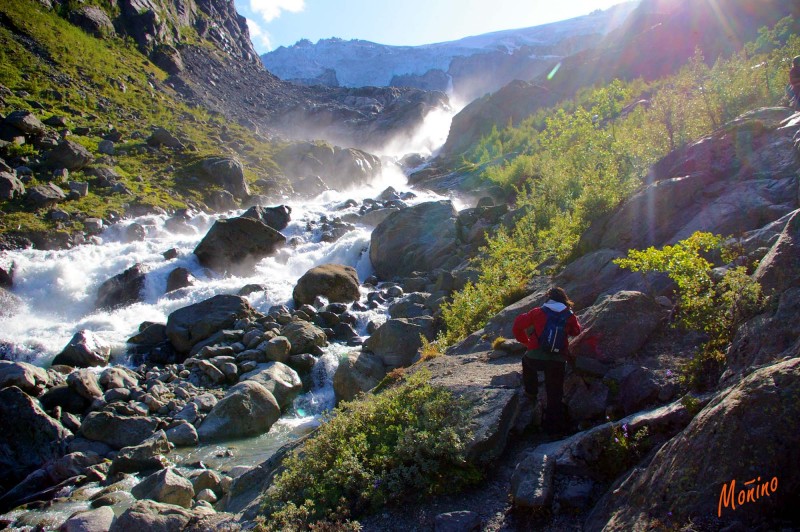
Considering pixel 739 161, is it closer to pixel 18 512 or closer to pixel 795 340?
pixel 795 340

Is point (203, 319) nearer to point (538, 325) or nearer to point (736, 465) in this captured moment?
point (538, 325)

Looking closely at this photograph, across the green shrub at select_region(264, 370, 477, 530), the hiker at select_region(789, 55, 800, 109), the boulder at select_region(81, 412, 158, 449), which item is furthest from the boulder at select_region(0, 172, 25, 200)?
the hiker at select_region(789, 55, 800, 109)

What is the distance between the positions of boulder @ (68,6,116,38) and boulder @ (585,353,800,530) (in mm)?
73163

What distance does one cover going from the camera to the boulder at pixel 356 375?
522 inches

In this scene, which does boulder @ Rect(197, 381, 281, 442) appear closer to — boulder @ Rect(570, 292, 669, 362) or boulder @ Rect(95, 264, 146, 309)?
boulder @ Rect(570, 292, 669, 362)

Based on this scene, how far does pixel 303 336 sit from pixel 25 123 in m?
26.2

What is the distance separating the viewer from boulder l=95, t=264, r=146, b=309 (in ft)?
68.3

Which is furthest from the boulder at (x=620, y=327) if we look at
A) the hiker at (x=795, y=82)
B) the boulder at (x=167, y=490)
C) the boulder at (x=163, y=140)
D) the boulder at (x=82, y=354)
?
the boulder at (x=163, y=140)

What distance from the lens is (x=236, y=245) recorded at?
82.1 feet

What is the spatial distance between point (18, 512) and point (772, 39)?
28666 millimetres

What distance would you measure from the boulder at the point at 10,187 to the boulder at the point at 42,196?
396 mm

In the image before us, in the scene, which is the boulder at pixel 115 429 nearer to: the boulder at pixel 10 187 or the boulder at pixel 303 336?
the boulder at pixel 303 336

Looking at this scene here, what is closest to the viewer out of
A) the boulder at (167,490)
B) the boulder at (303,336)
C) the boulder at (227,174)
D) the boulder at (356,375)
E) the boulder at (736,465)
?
the boulder at (736,465)

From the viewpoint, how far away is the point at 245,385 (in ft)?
41.1
